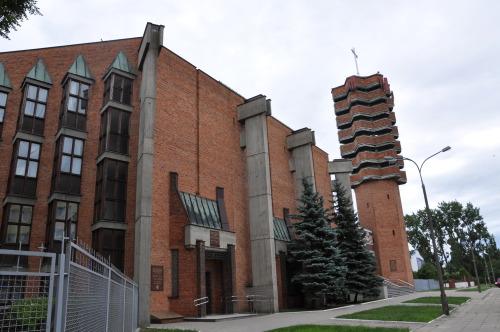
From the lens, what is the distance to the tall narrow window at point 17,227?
18.3 metres

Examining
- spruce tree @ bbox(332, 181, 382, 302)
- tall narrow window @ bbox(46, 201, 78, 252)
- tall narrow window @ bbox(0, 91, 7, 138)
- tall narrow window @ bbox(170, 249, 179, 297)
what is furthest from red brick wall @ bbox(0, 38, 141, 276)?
spruce tree @ bbox(332, 181, 382, 302)

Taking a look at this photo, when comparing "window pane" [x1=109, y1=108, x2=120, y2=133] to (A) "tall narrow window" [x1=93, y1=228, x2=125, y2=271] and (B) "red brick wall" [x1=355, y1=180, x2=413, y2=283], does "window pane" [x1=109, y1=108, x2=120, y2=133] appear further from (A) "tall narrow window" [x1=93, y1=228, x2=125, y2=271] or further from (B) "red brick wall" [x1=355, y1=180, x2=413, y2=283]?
(B) "red brick wall" [x1=355, y1=180, x2=413, y2=283]

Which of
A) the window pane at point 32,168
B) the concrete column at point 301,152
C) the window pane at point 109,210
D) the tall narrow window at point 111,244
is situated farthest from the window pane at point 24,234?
the concrete column at point 301,152

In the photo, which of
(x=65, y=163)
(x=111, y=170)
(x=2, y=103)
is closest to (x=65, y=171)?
(x=65, y=163)

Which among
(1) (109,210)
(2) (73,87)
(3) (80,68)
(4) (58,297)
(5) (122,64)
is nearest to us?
(4) (58,297)

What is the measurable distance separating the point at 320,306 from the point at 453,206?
64.0 meters

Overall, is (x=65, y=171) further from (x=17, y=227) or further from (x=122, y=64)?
(x=122, y=64)

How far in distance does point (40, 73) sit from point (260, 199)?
1482cm

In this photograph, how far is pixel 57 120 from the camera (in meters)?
21.5

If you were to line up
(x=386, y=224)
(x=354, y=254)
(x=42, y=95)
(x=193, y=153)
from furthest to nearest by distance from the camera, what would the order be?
1. (x=386, y=224)
2. (x=354, y=254)
3. (x=193, y=153)
4. (x=42, y=95)

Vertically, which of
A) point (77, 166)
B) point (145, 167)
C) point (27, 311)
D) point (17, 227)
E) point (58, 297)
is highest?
point (77, 166)

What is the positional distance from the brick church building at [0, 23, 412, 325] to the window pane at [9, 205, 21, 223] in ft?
0.14

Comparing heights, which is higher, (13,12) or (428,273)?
(13,12)

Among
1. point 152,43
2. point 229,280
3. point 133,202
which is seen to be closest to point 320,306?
point 229,280
